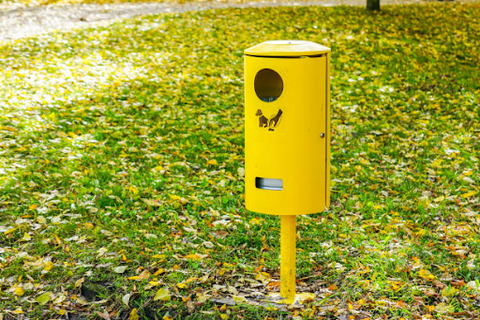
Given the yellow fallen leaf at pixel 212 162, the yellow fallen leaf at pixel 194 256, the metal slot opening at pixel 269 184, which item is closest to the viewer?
the metal slot opening at pixel 269 184

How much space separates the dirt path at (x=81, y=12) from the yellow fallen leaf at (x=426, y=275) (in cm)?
851

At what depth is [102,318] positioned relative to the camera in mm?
3436

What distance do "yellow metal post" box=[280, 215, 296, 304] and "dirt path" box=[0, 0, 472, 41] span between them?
8.09 metres

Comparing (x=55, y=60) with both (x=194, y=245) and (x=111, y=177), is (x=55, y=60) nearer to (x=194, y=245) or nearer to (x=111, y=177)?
(x=111, y=177)

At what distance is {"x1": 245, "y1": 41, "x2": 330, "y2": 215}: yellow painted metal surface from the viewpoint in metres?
3.14

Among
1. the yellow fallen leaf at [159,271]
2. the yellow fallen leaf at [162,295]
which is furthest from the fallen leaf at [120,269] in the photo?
the yellow fallen leaf at [162,295]

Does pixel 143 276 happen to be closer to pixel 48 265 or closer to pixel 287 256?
pixel 48 265

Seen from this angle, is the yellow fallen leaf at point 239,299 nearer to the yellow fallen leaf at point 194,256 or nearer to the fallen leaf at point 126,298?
the yellow fallen leaf at point 194,256

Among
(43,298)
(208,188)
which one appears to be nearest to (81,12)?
(208,188)

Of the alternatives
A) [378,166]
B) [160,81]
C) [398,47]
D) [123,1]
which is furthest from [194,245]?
[123,1]

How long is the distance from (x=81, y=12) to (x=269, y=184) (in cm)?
1051

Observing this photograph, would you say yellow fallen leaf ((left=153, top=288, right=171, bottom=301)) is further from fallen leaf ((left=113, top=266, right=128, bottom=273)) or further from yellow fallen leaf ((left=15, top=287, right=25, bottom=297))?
yellow fallen leaf ((left=15, top=287, right=25, bottom=297))

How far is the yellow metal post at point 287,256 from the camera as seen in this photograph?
11.2 ft

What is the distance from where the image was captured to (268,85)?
3650 millimetres
